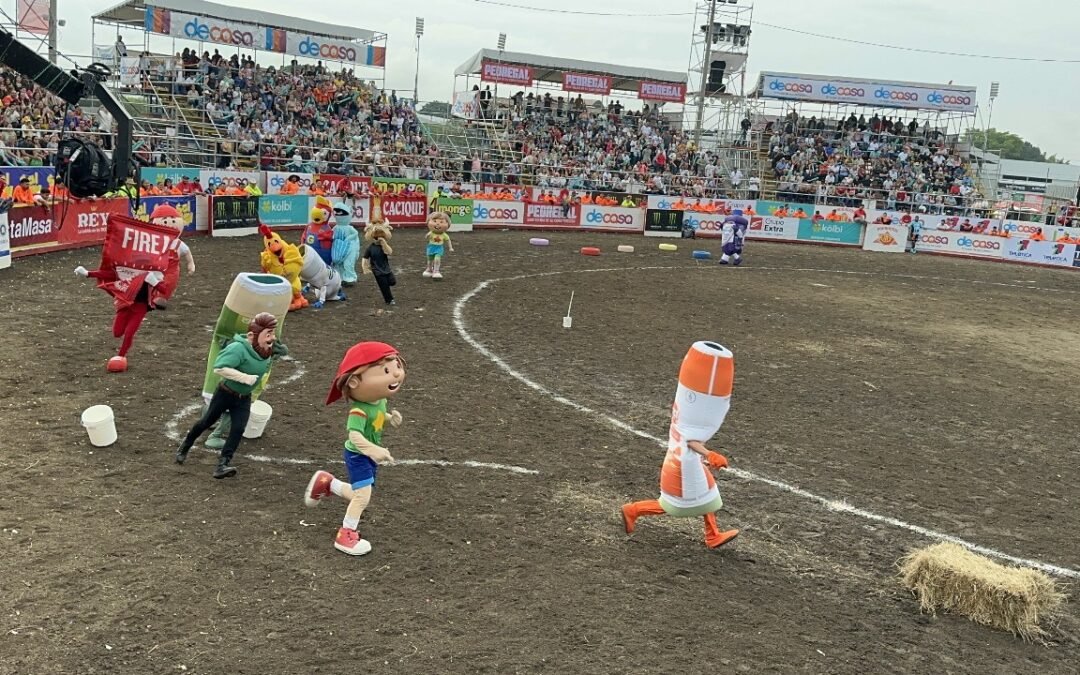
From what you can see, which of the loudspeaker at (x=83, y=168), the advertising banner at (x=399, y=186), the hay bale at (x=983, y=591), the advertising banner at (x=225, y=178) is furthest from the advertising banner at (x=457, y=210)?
the hay bale at (x=983, y=591)

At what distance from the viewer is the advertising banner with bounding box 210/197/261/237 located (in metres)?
24.4

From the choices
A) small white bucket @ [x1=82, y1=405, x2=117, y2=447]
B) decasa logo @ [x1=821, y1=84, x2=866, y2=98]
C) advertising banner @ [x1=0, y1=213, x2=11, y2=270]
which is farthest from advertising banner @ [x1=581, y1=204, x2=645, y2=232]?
small white bucket @ [x1=82, y1=405, x2=117, y2=447]

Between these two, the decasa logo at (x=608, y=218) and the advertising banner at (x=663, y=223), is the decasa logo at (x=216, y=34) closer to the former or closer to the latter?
the decasa logo at (x=608, y=218)

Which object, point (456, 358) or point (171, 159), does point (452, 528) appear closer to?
point (456, 358)

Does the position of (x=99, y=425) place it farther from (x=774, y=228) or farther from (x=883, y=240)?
(x=883, y=240)

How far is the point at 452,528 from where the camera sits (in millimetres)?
7223

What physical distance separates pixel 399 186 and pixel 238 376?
26378 millimetres

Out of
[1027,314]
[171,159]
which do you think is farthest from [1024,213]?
[171,159]

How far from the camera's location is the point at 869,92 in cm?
4819

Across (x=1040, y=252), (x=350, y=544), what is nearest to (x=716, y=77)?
(x=1040, y=252)

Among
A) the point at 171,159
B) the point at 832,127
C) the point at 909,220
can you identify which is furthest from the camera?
the point at 832,127

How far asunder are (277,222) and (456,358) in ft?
55.3

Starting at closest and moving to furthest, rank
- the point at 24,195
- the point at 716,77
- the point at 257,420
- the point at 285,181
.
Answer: the point at 257,420 → the point at 24,195 → the point at 285,181 → the point at 716,77

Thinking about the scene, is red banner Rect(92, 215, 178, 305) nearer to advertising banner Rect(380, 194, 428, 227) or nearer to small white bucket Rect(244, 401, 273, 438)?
small white bucket Rect(244, 401, 273, 438)
